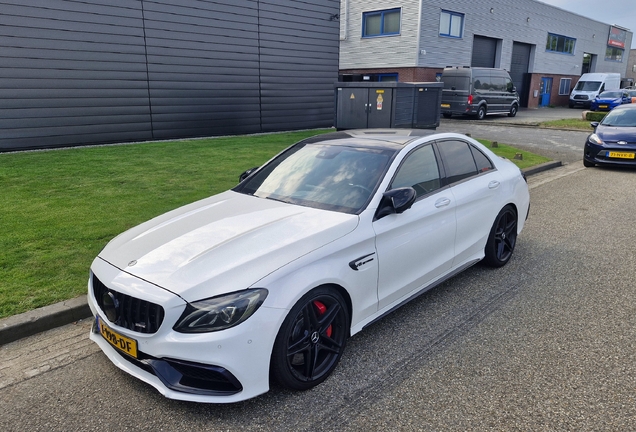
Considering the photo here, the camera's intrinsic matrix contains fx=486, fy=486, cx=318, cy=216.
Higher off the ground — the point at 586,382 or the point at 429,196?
the point at 429,196

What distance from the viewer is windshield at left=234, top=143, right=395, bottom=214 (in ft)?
12.4

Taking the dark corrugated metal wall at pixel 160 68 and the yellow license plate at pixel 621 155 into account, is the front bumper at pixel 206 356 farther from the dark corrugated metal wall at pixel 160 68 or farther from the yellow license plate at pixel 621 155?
the yellow license plate at pixel 621 155

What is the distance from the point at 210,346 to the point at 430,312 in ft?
7.21

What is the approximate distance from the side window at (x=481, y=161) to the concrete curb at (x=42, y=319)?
12.8ft

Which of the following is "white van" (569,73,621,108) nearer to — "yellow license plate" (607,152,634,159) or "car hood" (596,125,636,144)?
"car hood" (596,125,636,144)


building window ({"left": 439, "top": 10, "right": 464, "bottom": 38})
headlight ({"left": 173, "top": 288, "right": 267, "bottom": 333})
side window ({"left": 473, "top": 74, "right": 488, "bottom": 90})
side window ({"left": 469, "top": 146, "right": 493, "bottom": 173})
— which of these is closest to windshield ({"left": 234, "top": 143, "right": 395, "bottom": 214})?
headlight ({"left": 173, "top": 288, "right": 267, "bottom": 333})

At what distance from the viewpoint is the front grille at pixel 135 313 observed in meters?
2.78

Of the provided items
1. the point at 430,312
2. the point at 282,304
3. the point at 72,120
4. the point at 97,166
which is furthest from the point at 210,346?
the point at 72,120

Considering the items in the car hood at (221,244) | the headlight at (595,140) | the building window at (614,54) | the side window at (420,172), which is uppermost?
the building window at (614,54)

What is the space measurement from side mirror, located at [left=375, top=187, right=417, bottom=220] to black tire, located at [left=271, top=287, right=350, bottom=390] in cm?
78

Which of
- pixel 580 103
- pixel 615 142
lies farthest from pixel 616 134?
pixel 580 103

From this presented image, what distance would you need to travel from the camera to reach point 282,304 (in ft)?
9.27

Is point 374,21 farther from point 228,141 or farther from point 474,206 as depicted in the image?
point 474,206

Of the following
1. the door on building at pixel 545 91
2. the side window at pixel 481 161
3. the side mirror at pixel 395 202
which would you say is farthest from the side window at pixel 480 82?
the side mirror at pixel 395 202
